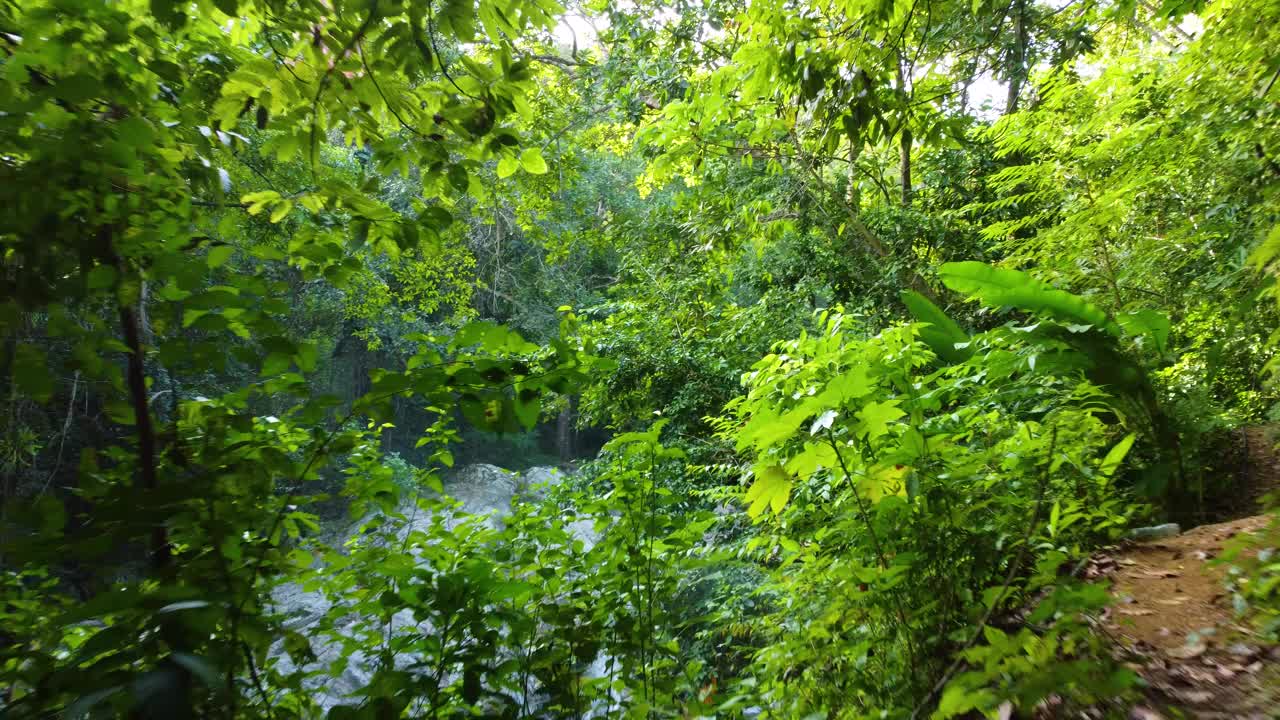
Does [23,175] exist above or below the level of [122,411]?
above

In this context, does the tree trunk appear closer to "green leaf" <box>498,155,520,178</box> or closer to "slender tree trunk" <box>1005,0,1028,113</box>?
"slender tree trunk" <box>1005,0,1028,113</box>

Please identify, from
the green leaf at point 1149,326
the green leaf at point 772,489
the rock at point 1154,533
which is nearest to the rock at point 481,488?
the green leaf at point 1149,326

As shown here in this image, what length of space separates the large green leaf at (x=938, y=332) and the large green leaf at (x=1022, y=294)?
29 centimetres

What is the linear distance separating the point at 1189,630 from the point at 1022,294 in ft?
4.99

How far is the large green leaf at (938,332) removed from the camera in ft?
10.3

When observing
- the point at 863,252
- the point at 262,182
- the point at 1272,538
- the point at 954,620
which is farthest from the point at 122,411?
the point at 863,252

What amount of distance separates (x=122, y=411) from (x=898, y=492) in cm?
161

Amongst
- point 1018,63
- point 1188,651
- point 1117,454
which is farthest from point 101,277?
point 1018,63

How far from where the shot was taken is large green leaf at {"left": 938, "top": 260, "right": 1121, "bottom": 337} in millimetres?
2477

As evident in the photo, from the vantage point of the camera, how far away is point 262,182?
480 cm

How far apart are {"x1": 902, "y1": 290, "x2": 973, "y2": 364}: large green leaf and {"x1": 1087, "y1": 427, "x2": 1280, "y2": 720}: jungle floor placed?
125cm

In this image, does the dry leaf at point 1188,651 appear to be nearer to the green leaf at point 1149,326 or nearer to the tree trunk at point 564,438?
the green leaf at point 1149,326

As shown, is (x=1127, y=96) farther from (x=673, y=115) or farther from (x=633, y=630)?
(x=633, y=630)

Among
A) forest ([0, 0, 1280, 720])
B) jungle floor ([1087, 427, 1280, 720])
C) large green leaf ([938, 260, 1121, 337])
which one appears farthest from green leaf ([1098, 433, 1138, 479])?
large green leaf ([938, 260, 1121, 337])
